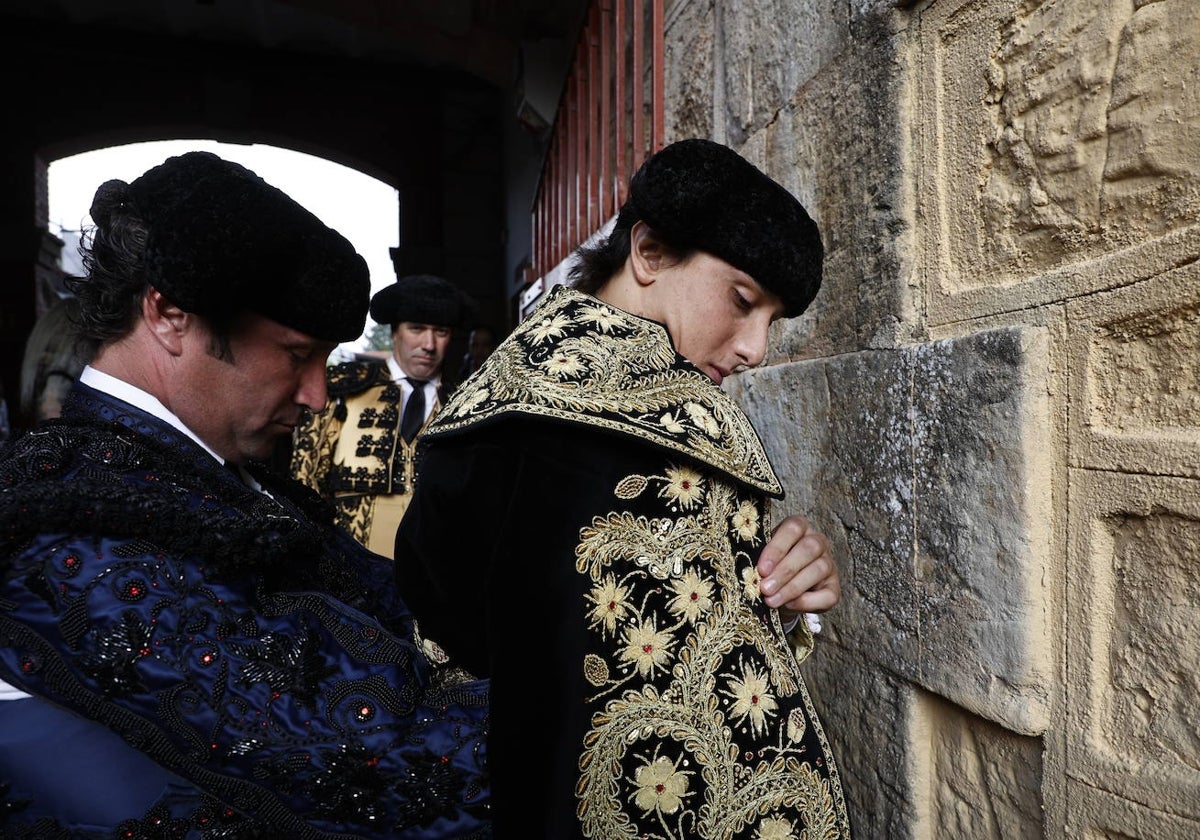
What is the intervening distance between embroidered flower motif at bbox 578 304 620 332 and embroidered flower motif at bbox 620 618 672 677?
1.41 ft

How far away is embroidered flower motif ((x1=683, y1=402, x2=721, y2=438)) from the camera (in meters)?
1.08

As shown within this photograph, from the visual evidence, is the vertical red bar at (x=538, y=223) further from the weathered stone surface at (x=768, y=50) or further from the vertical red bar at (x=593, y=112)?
the weathered stone surface at (x=768, y=50)

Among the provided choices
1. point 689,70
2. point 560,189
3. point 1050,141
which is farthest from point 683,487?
point 560,189

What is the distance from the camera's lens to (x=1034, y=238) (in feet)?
3.69

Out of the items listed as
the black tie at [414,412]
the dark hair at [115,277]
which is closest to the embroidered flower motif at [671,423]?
the dark hair at [115,277]

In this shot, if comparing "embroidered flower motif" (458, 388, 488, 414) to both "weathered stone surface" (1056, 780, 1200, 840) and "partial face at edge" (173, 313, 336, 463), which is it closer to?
"partial face at edge" (173, 313, 336, 463)

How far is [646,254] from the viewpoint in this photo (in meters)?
1.26

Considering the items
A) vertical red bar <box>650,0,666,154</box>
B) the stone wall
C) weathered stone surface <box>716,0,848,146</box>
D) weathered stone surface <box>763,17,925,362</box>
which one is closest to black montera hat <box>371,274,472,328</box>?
vertical red bar <box>650,0,666,154</box>

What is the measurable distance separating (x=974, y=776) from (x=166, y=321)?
1367 mm

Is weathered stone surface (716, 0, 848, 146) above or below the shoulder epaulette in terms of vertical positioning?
above

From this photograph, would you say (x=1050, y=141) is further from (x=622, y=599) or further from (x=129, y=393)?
(x=129, y=393)

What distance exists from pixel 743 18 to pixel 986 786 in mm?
1763

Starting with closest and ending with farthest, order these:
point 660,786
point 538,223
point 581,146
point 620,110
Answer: point 660,786
point 620,110
point 581,146
point 538,223

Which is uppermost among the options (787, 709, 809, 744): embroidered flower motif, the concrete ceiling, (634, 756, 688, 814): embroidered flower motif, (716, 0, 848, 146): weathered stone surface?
the concrete ceiling
